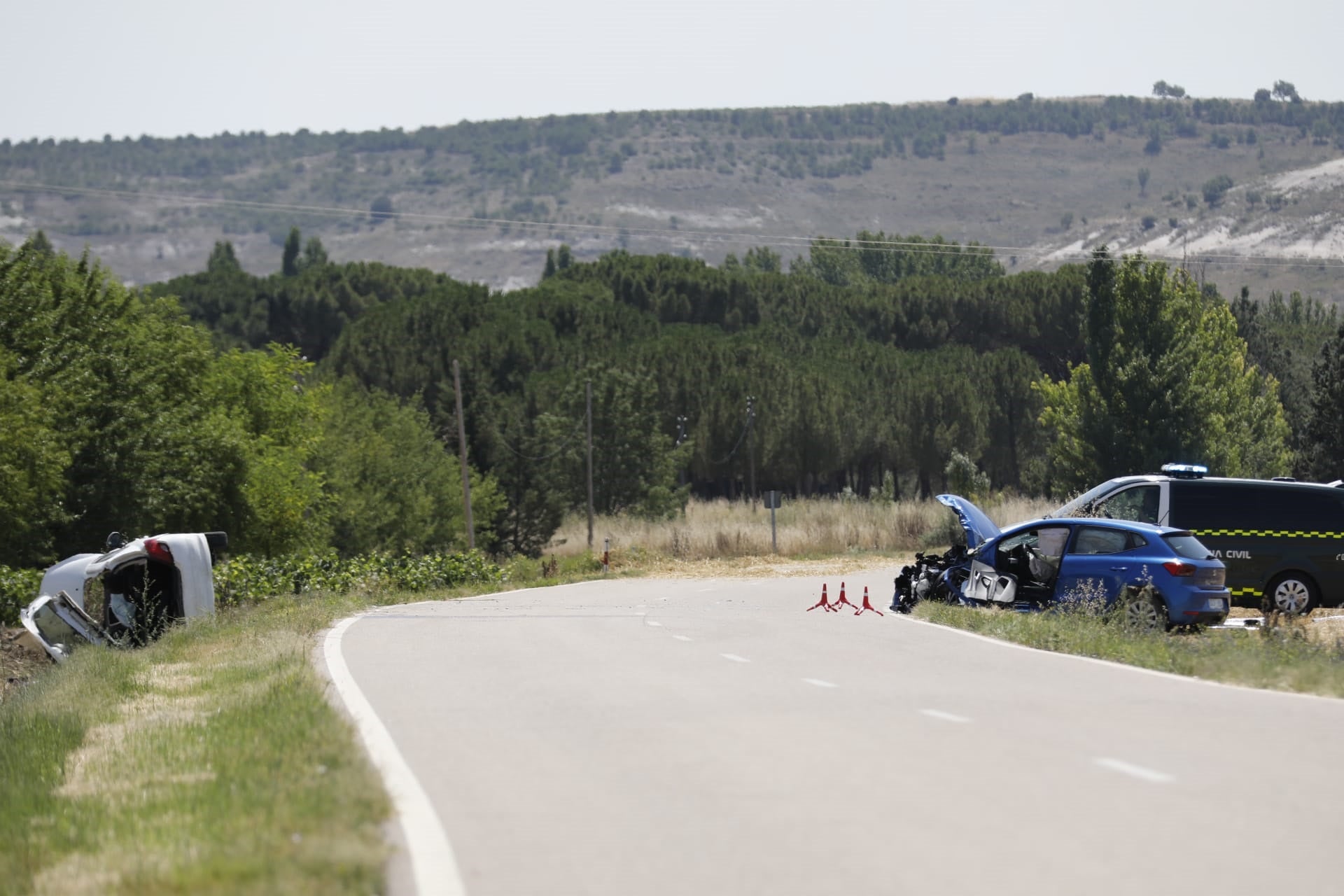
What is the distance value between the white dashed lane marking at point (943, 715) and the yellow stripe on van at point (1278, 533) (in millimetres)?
12225

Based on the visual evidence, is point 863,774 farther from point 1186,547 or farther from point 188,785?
point 1186,547

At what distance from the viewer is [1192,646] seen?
15422 millimetres

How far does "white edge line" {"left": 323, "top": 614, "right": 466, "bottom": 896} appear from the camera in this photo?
6320 mm

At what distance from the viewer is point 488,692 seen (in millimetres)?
Answer: 12852

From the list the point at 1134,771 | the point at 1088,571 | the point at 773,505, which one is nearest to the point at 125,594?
the point at 1088,571

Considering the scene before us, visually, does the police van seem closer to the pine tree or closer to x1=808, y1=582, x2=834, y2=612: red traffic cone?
x1=808, y1=582, x2=834, y2=612: red traffic cone

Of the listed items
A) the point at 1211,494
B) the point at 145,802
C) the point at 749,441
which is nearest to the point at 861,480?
the point at 749,441

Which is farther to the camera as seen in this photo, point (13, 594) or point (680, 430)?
point (680, 430)

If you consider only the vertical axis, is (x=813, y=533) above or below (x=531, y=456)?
above

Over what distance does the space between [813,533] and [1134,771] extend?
40.7 meters

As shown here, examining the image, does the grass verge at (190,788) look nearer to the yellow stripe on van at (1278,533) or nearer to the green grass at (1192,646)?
the green grass at (1192,646)

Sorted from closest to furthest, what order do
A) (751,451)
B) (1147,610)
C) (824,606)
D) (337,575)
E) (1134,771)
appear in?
(1134,771) < (1147,610) < (824,606) < (337,575) < (751,451)

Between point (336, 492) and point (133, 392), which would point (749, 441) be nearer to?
point (336, 492)

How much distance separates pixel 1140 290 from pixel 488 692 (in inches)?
1960
